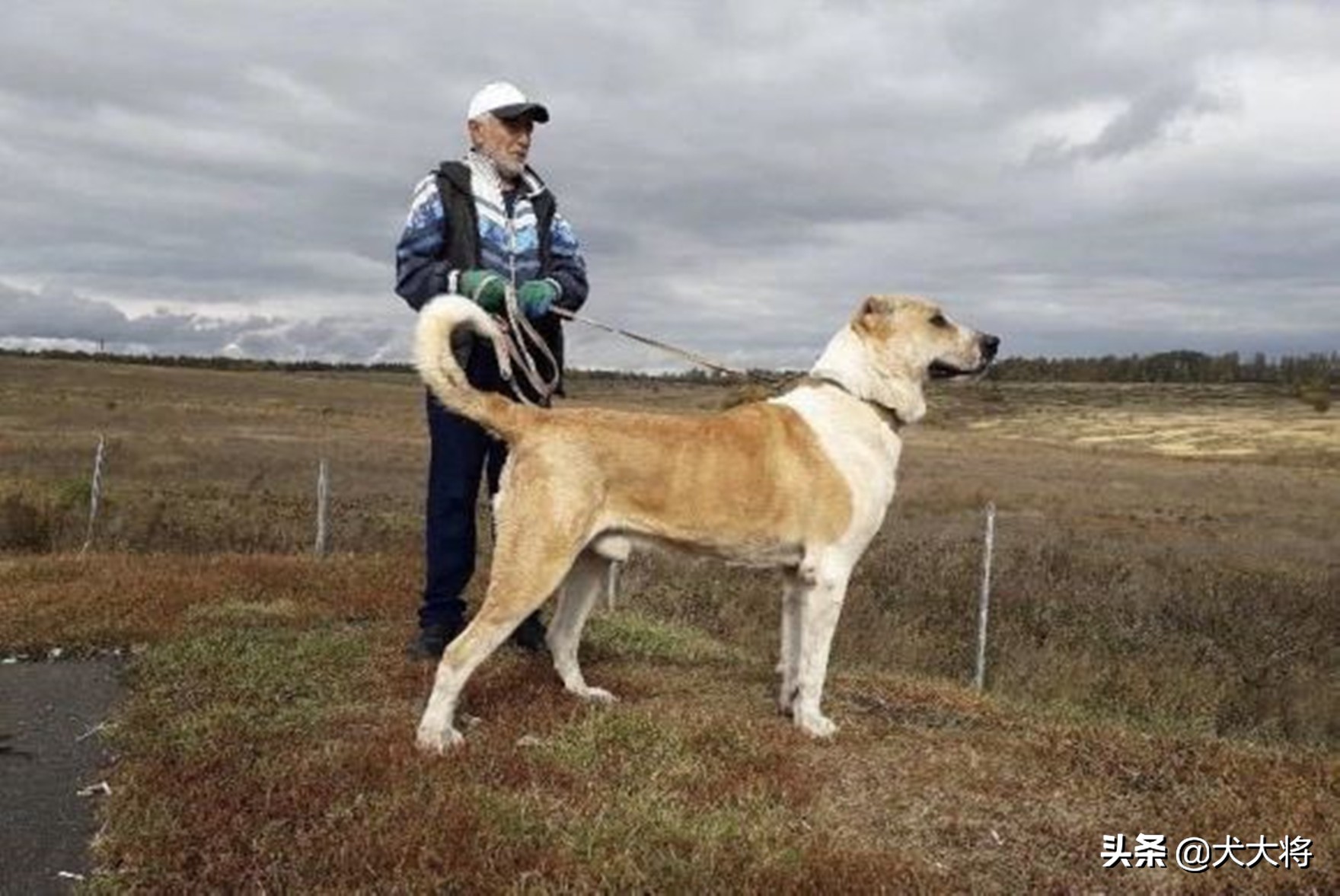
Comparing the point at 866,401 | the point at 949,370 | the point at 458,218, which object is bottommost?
the point at 866,401

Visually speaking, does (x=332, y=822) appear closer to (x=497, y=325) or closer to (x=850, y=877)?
(x=850, y=877)

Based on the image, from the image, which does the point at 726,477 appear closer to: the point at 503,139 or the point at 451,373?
the point at 451,373

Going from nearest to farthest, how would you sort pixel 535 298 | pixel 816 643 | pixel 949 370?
pixel 816 643, pixel 949 370, pixel 535 298

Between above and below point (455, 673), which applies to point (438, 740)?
below

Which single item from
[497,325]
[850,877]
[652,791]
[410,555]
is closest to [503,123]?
[497,325]

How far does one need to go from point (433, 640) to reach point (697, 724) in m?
2.42

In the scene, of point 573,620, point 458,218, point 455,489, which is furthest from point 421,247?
point 573,620

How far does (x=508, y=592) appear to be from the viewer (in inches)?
241

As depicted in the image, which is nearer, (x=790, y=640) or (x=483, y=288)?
(x=790, y=640)

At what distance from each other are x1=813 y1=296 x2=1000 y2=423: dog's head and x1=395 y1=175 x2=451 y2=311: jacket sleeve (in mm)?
2408

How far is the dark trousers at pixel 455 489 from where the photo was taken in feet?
25.7

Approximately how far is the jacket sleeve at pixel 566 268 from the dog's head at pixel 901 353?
1.92m

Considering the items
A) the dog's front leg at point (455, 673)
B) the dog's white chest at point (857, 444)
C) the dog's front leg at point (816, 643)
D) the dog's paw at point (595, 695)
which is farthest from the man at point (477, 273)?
the dog's front leg at point (816, 643)

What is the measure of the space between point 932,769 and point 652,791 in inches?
58.9
